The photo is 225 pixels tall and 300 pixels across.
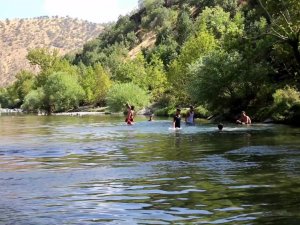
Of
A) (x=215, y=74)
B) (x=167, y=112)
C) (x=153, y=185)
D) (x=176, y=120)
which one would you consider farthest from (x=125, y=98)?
(x=153, y=185)

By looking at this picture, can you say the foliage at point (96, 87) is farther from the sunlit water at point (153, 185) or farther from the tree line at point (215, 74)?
the sunlit water at point (153, 185)

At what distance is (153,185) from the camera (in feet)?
57.7

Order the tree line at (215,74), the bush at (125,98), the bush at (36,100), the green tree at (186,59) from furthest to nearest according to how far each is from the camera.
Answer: the bush at (36,100), the bush at (125,98), the green tree at (186,59), the tree line at (215,74)

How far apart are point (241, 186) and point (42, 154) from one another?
15.0 metres

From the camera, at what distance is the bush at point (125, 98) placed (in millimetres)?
103750

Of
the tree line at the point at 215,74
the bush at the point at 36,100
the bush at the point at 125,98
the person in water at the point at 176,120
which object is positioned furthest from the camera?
the bush at the point at 36,100

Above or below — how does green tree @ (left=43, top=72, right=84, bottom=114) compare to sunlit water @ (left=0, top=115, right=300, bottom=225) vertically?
above

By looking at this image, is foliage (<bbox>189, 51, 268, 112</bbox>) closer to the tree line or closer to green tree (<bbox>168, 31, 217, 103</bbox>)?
the tree line

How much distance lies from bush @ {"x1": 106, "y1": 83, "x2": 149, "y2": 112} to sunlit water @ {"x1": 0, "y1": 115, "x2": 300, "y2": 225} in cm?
7244

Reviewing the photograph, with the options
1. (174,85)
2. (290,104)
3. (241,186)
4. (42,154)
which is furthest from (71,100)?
(241,186)

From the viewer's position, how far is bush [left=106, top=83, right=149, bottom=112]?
104 meters

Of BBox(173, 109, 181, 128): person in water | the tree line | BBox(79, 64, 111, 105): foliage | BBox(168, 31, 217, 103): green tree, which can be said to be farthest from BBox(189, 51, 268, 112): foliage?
BBox(79, 64, 111, 105): foliage

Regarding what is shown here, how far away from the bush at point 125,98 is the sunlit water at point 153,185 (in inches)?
2852

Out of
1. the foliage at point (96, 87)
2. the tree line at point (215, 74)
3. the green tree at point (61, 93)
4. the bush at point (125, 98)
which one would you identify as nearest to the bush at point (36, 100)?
the tree line at point (215, 74)
